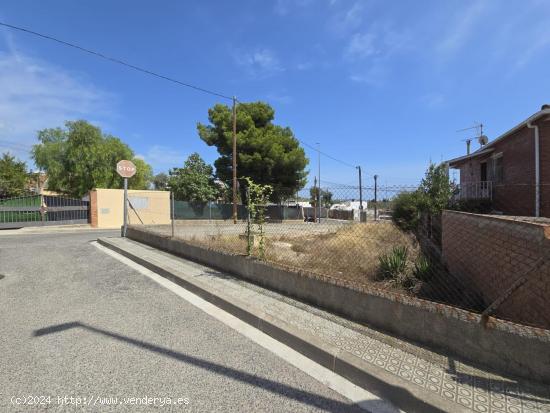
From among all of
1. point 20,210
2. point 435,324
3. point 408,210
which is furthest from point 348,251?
point 20,210

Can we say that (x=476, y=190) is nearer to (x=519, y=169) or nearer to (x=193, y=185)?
(x=519, y=169)

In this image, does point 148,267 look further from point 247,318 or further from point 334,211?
point 334,211

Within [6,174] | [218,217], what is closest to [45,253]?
[218,217]

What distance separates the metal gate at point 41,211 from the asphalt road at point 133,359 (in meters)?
16.8

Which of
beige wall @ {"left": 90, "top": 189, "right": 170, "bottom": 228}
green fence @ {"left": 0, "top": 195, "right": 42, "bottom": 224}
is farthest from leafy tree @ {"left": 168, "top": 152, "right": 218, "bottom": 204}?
green fence @ {"left": 0, "top": 195, "right": 42, "bottom": 224}

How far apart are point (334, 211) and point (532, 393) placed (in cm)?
4724

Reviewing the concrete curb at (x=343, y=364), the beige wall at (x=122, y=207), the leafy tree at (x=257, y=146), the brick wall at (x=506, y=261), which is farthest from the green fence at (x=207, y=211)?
the concrete curb at (x=343, y=364)

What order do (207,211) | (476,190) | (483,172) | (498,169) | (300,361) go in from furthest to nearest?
(207,211) < (483,172) < (476,190) < (498,169) < (300,361)

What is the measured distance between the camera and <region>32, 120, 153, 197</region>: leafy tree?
113 feet

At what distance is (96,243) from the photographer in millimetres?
12875

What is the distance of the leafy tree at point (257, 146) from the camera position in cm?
2948

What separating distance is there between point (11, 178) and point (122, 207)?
24897mm

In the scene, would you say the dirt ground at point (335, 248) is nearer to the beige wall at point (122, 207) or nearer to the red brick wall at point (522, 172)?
the red brick wall at point (522, 172)

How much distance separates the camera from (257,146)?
29.5m
